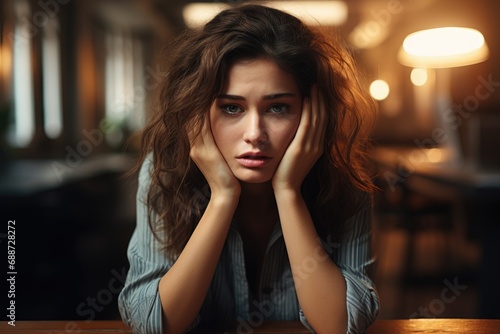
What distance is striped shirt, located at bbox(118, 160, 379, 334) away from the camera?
37.0 inches

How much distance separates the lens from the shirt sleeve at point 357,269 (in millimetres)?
933

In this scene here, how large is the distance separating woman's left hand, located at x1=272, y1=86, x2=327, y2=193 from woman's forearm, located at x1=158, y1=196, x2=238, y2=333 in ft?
0.43

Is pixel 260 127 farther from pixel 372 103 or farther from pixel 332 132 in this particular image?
pixel 372 103

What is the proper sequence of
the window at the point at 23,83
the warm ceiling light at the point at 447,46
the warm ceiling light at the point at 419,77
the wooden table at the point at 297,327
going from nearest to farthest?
the wooden table at the point at 297,327 → the warm ceiling light at the point at 447,46 → the window at the point at 23,83 → the warm ceiling light at the point at 419,77

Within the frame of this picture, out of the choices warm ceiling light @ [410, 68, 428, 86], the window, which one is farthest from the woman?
warm ceiling light @ [410, 68, 428, 86]

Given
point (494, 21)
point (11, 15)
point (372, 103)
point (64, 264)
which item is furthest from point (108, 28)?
point (372, 103)

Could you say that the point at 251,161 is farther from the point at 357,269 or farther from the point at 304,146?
the point at 357,269

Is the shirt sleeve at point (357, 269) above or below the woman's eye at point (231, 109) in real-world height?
below

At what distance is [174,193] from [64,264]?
2.25 meters

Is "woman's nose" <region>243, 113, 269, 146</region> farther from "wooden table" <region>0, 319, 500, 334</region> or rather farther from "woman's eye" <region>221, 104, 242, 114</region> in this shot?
"wooden table" <region>0, 319, 500, 334</region>

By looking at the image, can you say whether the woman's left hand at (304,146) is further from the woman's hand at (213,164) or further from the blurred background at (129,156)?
the blurred background at (129,156)

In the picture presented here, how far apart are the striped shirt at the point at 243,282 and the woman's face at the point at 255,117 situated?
210 millimetres

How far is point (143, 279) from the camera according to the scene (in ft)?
3.31

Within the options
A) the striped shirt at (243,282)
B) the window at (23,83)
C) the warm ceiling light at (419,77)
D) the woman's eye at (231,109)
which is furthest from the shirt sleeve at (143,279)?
the warm ceiling light at (419,77)
